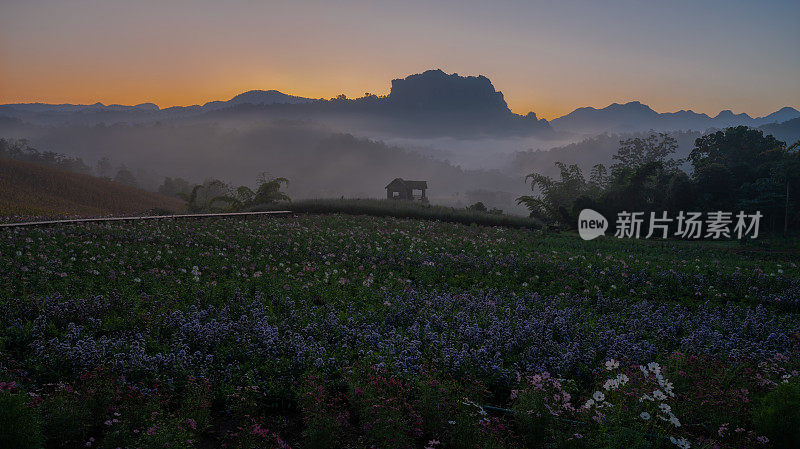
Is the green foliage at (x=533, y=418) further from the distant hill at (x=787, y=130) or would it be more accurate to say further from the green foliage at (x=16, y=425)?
the distant hill at (x=787, y=130)

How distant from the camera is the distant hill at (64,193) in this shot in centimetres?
2792

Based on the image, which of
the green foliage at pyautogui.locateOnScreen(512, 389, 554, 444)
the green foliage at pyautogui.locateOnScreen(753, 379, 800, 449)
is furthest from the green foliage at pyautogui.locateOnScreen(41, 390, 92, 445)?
the green foliage at pyautogui.locateOnScreen(753, 379, 800, 449)

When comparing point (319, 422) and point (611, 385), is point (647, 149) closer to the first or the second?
point (611, 385)

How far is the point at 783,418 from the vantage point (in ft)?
14.2

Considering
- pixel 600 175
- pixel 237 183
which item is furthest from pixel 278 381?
pixel 237 183

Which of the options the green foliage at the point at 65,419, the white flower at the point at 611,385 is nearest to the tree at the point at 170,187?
the green foliage at the point at 65,419

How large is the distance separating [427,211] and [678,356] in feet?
62.6

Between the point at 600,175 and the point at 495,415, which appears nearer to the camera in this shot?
the point at 495,415

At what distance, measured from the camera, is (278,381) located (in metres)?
5.27

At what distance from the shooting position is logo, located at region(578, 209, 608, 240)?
23.9 metres

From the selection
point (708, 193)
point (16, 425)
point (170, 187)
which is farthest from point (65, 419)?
point (170, 187)

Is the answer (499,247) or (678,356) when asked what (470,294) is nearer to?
(678,356)

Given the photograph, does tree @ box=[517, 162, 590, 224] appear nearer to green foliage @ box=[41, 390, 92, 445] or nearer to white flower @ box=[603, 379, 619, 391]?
white flower @ box=[603, 379, 619, 391]

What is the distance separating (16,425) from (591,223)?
81.9 feet
